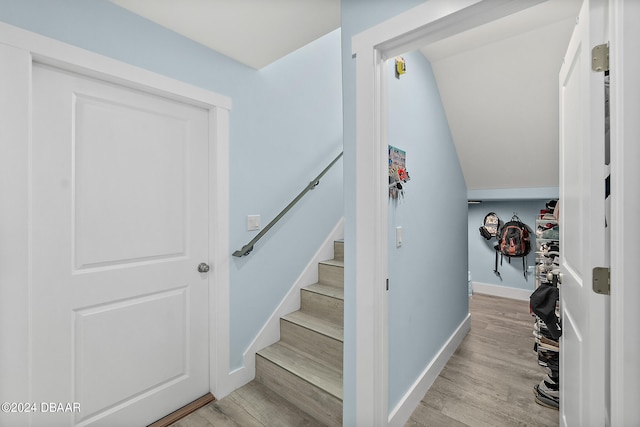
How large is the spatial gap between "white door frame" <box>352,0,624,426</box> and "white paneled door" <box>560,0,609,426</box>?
0.54 meters

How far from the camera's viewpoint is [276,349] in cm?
215

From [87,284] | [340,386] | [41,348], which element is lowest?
[340,386]

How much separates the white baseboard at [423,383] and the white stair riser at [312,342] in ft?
1.45

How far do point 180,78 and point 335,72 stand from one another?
5.39 feet

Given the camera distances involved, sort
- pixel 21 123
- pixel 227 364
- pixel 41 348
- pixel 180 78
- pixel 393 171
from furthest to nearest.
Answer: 1. pixel 227 364
2. pixel 180 78
3. pixel 393 171
4. pixel 41 348
5. pixel 21 123

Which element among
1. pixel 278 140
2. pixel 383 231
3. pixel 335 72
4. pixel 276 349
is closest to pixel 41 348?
pixel 276 349

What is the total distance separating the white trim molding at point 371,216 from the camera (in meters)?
1.25

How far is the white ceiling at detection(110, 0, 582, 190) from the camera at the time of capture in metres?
1.51

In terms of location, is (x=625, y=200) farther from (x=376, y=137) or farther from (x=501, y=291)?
(x=501, y=291)

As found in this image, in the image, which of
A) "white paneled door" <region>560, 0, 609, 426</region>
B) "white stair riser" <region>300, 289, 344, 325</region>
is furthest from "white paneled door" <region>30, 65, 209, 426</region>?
"white paneled door" <region>560, 0, 609, 426</region>

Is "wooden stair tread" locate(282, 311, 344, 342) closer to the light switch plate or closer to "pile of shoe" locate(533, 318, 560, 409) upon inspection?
the light switch plate

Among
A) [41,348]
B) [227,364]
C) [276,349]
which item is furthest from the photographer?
[276,349]

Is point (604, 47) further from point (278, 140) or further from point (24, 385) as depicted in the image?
point (24, 385)

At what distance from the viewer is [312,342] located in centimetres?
206
